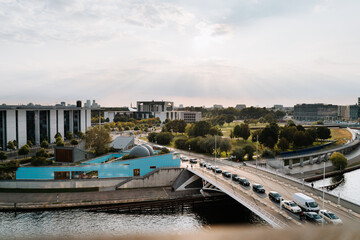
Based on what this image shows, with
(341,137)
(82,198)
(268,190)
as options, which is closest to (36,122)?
(82,198)

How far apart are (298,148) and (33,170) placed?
37.1 meters

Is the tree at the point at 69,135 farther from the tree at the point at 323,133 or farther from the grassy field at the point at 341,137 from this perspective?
the grassy field at the point at 341,137

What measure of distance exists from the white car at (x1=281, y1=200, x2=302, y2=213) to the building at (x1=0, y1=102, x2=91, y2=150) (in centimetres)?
3492

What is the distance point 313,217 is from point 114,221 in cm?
1307

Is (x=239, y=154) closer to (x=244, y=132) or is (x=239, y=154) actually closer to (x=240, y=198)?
(x=244, y=132)

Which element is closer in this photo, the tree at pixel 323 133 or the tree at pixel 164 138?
the tree at pixel 164 138

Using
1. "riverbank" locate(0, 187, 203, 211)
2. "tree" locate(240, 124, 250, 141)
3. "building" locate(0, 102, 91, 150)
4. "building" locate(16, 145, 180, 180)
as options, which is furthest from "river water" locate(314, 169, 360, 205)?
"building" locate(0, 102, 91, 150)

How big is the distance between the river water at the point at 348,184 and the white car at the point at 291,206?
1243 centimetres

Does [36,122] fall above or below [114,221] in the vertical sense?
above

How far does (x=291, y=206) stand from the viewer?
14.2 m

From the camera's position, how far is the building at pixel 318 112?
116875mm

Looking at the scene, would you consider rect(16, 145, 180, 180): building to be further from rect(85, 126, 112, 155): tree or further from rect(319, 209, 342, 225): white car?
rect(319, 209, 342, 225): white car

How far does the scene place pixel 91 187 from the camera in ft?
82.9

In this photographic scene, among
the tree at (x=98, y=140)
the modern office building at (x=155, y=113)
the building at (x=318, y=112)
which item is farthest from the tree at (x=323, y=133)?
the building at (x=318, y=112)
